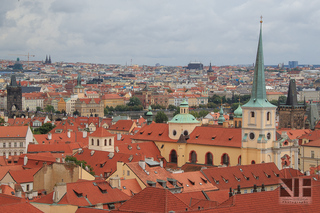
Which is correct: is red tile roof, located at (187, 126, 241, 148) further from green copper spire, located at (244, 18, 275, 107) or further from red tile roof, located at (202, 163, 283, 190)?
red tile roof, located at (202, 163, 283, 190)

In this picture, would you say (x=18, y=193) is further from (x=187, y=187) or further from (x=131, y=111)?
(x=131, y=111)

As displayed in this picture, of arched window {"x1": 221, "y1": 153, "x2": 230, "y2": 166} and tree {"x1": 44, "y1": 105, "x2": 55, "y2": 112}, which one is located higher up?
arched window {"x1": 221, "y1": 153, "x2": 230, "y2": 166}

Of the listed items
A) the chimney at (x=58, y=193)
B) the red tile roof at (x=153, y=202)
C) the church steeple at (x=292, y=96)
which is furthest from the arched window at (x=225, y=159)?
the church steeple at (x=292, y=96)

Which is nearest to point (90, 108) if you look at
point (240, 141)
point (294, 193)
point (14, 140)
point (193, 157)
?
point (14, 140)

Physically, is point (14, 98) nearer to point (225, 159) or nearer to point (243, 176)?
point (225, 159)

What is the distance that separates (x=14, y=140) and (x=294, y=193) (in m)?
54.5

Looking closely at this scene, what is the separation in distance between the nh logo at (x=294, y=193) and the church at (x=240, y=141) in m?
33.4

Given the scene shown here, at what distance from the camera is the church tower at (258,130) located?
61344 mm

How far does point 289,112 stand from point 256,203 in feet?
231

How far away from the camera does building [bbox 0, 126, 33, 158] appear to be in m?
77.0

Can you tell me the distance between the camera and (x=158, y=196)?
29.8m

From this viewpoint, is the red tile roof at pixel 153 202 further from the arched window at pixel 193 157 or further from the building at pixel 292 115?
the building at pixel 292 115

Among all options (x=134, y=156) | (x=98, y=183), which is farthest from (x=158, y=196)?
(x=134, y=156)

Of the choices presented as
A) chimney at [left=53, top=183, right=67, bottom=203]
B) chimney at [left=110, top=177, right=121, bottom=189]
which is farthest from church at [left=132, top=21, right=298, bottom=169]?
chimney at [left=53, top=183, right=67, bottom=203]
